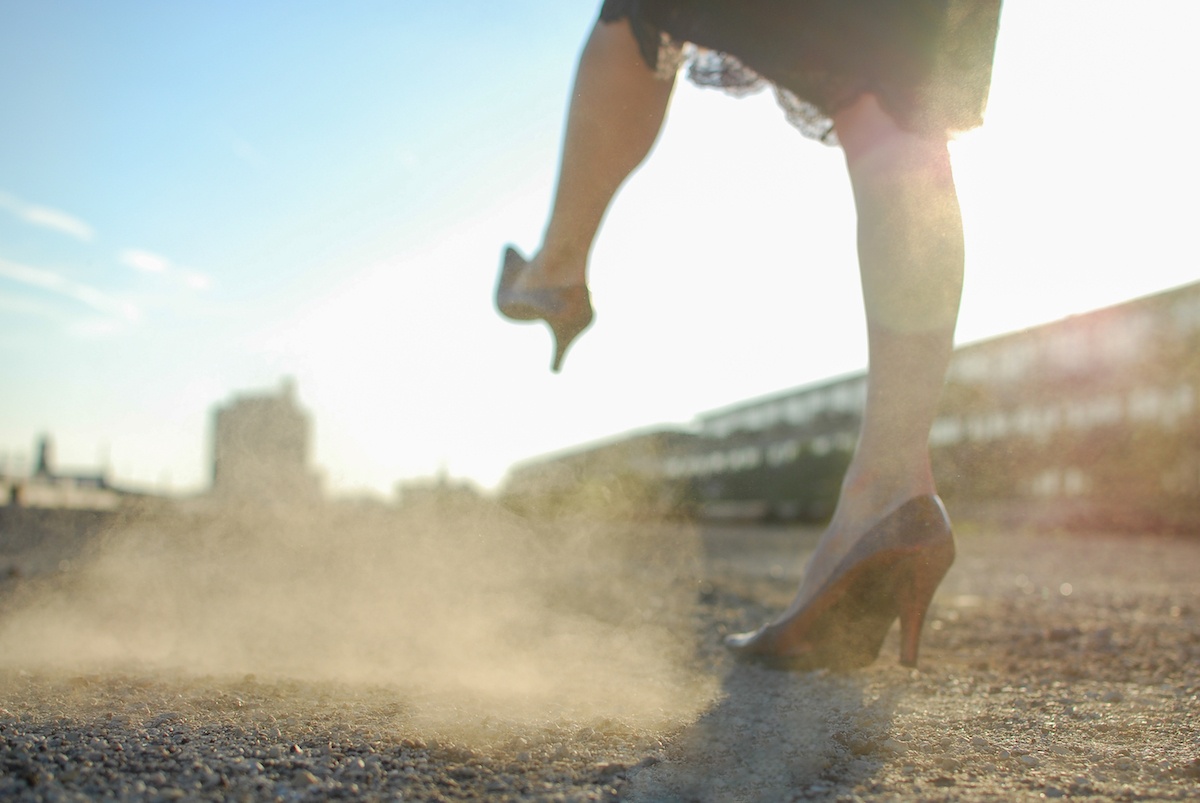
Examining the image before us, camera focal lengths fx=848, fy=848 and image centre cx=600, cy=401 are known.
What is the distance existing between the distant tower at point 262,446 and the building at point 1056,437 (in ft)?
36.3

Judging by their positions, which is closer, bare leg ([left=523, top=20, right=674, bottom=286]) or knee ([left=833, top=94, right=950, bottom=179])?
knee ([left=833, top=94, right=950, bottom=179])

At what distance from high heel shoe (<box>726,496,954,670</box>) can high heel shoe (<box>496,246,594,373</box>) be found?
601mm

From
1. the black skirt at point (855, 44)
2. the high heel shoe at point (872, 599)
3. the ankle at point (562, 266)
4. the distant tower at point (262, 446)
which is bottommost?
the high heel shoe at point (872, 599)

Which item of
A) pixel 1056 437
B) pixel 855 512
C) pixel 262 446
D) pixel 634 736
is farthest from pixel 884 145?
pixel 1056 437

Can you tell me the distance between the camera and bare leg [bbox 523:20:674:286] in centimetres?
141

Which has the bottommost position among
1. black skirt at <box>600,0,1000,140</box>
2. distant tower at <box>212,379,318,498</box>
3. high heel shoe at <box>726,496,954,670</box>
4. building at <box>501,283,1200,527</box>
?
high heel shoe at <box>726,496,954,670</box>

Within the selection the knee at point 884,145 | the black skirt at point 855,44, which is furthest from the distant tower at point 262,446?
the knee at point 884,145

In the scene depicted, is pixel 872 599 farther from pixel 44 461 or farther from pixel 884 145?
pixel 44 461

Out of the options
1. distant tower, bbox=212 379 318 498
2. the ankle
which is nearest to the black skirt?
the ankle

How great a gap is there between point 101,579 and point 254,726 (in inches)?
60.7

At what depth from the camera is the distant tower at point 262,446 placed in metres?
3.02

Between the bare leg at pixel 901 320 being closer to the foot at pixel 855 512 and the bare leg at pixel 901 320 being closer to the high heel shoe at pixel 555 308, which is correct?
the foot at pixel 855 512

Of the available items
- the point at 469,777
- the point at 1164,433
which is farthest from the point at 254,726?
the point at 1164,433

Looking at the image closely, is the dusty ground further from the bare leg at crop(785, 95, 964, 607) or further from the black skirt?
the black skirt
